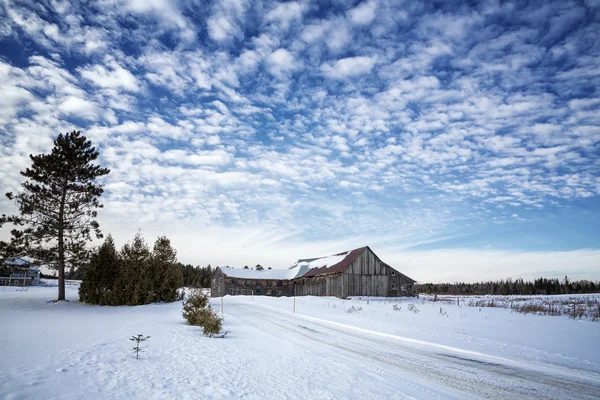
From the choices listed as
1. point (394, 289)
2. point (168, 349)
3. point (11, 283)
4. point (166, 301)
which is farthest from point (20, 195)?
point (11, 283)

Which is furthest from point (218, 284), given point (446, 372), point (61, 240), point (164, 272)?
point (446, 372)

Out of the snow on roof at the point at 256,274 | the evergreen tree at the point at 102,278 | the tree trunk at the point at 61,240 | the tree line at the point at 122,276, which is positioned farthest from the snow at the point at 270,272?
the tree trunk at the point at 61,240

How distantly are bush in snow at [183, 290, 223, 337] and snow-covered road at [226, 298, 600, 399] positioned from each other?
2162 mm

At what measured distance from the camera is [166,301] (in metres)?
29.4

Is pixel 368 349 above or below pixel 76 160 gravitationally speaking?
below

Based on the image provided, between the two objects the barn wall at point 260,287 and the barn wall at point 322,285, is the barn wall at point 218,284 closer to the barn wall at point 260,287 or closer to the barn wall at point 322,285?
the barn wall at point 260,287

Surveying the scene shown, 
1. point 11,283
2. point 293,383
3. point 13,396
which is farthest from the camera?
point 11,283

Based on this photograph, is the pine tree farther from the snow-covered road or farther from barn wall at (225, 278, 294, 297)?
barn wall at (225, 278, 294, 297)

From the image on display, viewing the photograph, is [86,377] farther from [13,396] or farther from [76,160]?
[76,160]

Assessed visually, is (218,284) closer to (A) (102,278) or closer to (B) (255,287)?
(B) (255,287)

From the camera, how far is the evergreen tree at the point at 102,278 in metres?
25.5

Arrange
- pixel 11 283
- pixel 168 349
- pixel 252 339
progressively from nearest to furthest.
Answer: pixel 168 349 < pixel 252 339 < pixel 11 283

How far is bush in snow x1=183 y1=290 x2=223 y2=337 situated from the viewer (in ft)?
38.8

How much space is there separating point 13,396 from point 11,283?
93.6 meters
